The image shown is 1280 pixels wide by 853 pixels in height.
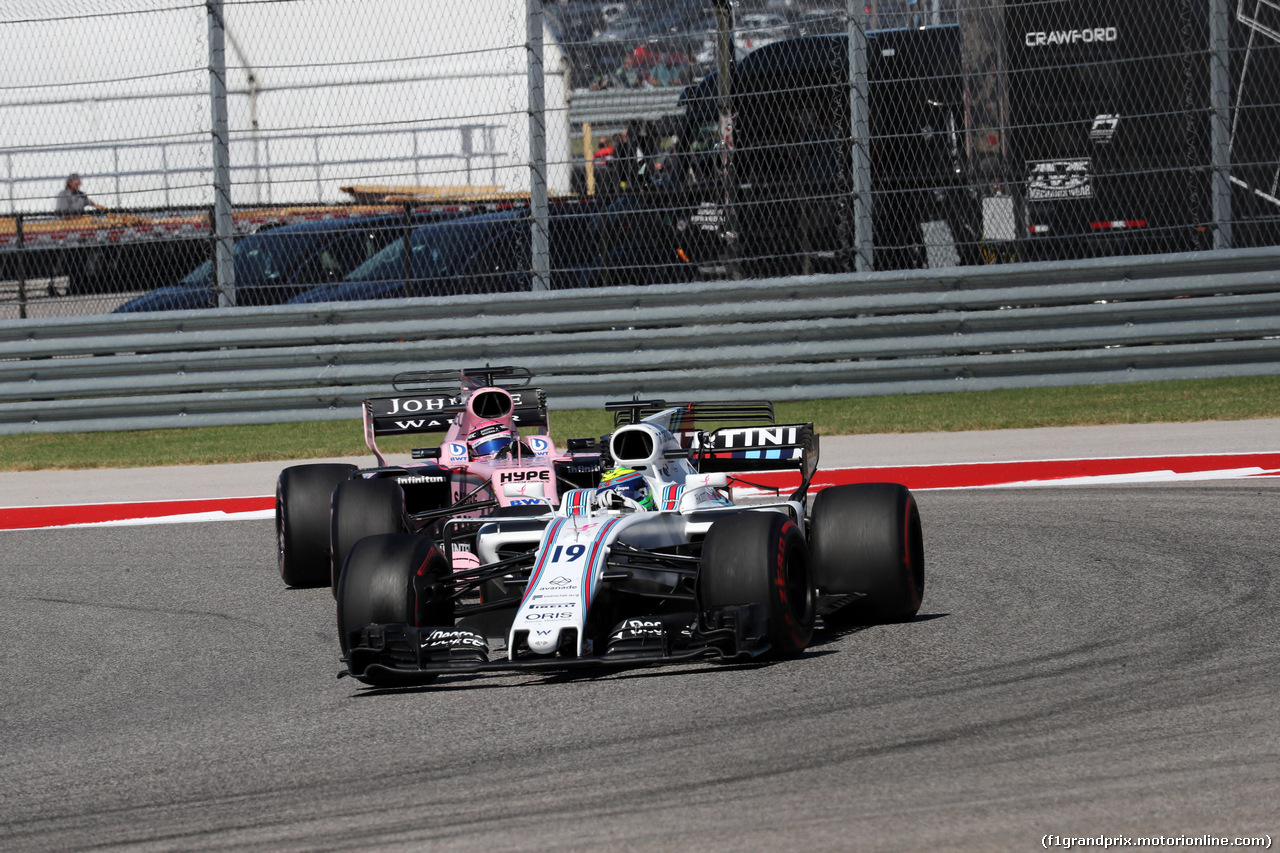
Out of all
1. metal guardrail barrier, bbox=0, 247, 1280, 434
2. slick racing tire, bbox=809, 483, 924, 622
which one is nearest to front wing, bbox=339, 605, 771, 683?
slick racing tire, bbox=809, 483, 924, 622

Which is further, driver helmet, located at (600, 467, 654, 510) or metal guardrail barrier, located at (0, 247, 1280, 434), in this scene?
metal guardrail barrier, located at (0, 247, 1280, 434)

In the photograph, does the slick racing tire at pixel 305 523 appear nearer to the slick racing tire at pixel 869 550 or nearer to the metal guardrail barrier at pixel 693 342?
the slick racing tire at pixel 869 550

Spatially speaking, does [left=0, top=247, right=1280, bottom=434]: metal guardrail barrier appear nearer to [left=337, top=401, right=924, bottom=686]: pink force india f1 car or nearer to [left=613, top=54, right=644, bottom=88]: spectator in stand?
[left=613, top=54, right=644, bottom=88]: spectator in stand

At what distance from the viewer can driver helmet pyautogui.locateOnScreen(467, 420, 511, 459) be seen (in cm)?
816

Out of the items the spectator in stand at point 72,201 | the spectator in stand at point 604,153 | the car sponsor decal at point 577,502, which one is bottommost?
the car sponsor decal at point 577,502

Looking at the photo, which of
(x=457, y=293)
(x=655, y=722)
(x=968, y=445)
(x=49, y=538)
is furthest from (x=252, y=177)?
(x=655, y=722)

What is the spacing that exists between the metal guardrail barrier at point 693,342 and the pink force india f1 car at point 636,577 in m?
5.81

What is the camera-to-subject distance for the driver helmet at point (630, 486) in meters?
6.67

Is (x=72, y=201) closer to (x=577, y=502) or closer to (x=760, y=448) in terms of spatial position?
(x=760, y=448)

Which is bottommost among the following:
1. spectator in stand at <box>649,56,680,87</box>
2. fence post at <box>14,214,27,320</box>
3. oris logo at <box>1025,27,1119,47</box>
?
fence post at <box>14,214,27,320</box>

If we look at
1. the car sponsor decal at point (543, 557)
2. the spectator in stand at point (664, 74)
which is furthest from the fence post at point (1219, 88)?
Result: the car sponsor decal at point (543, 557)

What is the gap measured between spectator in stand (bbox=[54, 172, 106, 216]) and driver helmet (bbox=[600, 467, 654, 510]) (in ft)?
25.6

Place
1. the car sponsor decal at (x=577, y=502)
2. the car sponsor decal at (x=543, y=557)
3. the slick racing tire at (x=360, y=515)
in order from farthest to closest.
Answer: the slick racing tire at (x=360, y=515) < the car sponsor decal at (x=577, y=502) < the car sponsor decal at (x=543, y=557)

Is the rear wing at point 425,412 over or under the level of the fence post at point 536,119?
under
